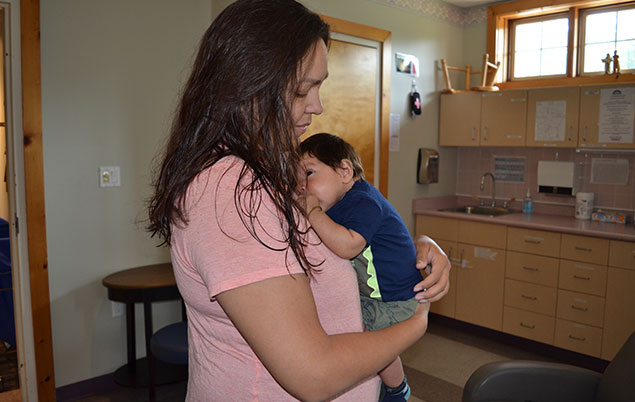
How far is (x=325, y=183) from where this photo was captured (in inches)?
56.5

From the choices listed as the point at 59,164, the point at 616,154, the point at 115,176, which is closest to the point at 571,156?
the point at 616,154

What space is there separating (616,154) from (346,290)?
3760mm

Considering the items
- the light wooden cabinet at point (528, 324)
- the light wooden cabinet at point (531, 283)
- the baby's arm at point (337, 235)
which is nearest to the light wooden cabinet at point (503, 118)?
the light wooden cabinet at point (531, 283)

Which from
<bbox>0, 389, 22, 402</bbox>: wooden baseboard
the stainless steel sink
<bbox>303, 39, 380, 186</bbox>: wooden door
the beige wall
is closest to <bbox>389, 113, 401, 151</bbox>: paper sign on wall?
<bbox>303, 39, 380, 186</bbox>: wooden door

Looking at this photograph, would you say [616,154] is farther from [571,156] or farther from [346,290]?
[346,290]

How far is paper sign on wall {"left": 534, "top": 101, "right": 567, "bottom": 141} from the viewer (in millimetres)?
3885

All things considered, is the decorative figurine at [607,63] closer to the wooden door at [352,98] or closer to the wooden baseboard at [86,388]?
the wooden door at [352,98]

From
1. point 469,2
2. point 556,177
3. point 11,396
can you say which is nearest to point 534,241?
→ point 556,177

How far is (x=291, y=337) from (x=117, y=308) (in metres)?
2.68

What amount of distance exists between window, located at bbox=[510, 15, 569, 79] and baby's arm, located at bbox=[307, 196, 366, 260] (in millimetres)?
3780

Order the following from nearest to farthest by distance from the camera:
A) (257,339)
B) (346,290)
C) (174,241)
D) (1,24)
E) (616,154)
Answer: (257,339), (174,241), (346,290), (1,24), (616,154)

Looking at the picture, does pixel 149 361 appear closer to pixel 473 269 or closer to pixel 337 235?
pixel 337 235

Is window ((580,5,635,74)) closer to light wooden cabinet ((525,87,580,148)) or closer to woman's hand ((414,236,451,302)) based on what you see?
light wooden cabinet ((525,87,580,148))

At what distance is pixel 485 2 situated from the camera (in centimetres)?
458
